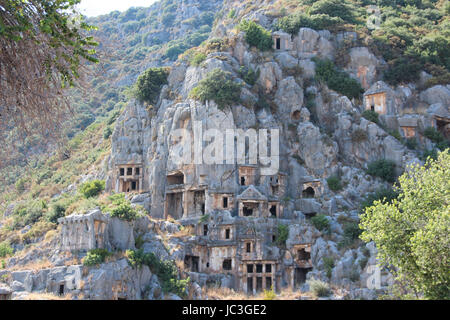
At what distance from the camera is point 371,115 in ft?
181

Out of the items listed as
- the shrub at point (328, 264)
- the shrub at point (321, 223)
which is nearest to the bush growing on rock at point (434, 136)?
the shrub at point (321, 223)

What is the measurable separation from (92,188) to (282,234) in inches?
867

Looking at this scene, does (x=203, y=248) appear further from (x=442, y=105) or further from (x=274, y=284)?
(x=442, y=105)

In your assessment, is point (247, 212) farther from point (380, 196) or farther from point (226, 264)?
point (380, 196)

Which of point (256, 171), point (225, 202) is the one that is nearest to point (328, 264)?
point (225, 202)

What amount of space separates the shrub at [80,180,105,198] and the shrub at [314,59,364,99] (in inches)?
1074

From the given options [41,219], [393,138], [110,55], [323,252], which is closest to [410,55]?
[393,138]

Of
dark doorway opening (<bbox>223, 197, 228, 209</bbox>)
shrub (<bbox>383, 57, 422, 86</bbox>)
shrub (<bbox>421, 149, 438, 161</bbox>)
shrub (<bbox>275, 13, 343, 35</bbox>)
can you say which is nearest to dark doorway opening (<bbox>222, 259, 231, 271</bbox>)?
dark doorway opening (<bbox>223, 197, 228, 209</bbox>)

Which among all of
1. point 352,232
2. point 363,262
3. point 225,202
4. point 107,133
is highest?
point 107,133

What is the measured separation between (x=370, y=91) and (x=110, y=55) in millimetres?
48507

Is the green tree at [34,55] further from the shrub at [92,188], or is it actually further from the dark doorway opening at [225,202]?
the shrub at [92,188]

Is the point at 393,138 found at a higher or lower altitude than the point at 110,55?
higher

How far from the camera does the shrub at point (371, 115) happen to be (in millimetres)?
55219

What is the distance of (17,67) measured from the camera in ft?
37.3
